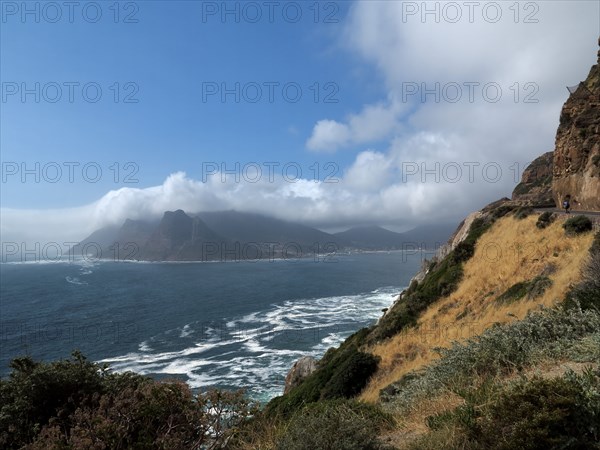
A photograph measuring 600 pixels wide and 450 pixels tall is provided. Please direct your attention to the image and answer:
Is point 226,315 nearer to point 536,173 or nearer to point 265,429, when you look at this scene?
point 265,429

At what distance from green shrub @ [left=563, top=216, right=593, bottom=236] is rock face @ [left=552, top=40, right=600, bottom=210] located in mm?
7424

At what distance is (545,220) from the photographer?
25719mm

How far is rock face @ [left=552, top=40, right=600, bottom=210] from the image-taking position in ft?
90.2

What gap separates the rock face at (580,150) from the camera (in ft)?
90.2

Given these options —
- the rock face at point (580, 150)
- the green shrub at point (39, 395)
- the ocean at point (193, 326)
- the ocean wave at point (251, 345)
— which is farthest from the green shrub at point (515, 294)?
the ocean at point (193, 326)

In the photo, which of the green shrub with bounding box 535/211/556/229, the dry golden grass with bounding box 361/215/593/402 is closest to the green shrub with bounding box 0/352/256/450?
the dry golden grass with bounding box 361/215/593/402

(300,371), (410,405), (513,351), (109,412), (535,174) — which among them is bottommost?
(300,371)

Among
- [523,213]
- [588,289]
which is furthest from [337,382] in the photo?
[523,213]

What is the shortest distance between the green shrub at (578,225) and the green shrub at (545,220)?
3935 mm

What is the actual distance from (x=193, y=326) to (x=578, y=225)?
2274 inches

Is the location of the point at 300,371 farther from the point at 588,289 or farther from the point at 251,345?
the point at 588,289

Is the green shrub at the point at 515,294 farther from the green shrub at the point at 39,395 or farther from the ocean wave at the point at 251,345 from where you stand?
the ocean wave at the point at 251,345

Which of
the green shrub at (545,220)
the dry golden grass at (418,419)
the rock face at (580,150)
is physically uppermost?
the rock face at (580,150)

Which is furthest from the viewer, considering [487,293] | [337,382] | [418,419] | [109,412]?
[487,293]
